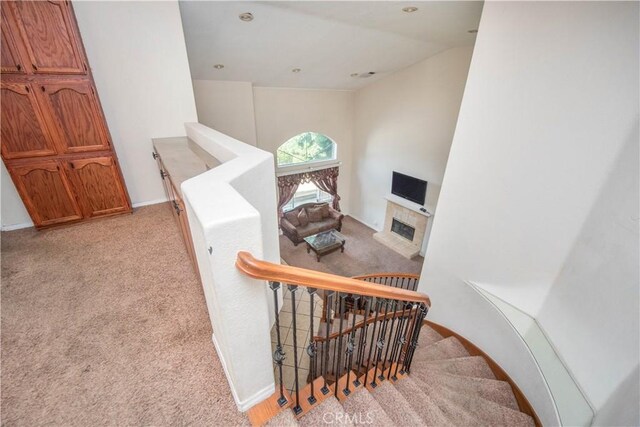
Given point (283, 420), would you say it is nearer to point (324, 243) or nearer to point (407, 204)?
point (324, 243)

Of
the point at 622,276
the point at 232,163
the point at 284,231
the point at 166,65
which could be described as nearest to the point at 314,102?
the point at 284,231

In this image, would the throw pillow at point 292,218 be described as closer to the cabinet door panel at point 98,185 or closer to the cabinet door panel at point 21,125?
the cabinet door panel at point 98,185

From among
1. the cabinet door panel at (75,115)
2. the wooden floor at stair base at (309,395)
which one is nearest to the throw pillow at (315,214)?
the cabinet door panel at (75,115)

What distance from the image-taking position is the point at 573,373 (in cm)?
192

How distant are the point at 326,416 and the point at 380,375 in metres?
0.91

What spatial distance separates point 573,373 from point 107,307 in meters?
3.31

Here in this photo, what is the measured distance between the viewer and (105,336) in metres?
1.48

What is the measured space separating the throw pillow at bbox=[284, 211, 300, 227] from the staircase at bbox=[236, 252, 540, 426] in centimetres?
413

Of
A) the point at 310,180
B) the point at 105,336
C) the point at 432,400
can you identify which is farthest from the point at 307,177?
the point at 105,336

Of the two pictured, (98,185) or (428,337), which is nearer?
(98,185)

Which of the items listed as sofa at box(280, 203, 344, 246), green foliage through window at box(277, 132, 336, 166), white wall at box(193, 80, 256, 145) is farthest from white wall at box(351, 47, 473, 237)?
white wall at box(193, 80, 256, 145)

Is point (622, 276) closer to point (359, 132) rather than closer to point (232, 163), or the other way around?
point (232, 163)

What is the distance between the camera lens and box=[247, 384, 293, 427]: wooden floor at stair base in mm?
1143

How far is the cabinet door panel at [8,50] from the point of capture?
183 centimetres
